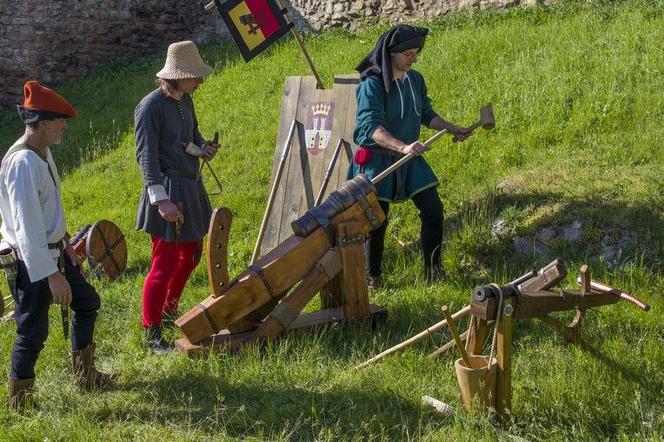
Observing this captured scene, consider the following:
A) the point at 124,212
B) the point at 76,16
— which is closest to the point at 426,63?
the point at 124,212

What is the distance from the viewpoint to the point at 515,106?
7566 mm

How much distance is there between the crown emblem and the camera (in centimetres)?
674

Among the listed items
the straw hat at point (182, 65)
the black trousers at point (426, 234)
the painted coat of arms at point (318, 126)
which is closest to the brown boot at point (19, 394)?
the straw hat at point (182, 65)

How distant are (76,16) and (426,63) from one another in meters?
8.79

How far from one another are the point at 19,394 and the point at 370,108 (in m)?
2.67

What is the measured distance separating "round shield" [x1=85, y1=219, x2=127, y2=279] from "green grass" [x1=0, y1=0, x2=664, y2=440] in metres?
0.15

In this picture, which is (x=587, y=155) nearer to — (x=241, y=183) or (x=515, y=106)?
(x=515, y=106)

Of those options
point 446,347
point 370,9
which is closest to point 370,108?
point 446,347

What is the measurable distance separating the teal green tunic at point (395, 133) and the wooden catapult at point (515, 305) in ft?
5.48

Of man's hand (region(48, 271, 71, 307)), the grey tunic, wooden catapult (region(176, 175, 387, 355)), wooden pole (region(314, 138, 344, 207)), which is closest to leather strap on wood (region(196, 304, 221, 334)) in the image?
wooden catapult (region(176, 175, 387, 355))

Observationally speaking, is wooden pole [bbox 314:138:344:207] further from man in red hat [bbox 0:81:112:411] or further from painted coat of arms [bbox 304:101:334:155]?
man in red hat [bbox 0:81:112:411]

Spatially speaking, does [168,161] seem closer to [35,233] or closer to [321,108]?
[35,233]

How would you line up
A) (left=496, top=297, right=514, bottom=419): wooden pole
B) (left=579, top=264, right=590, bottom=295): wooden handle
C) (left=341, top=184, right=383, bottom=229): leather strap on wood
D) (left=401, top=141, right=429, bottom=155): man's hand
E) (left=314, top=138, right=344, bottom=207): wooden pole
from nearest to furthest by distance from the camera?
(left=496, top=297, right=514, bottom=419): wooden pole < (left=579, top=264, right=590, bottom=295): wooden handle < (left=341, top=184, right=383, bottom=229): leather strap on wood < (left=401, top=141, right=429, bottom=155): man's hand < (left=314, top=138, right=344, bottom=207): wooden pole

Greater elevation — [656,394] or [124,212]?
[124,212]
